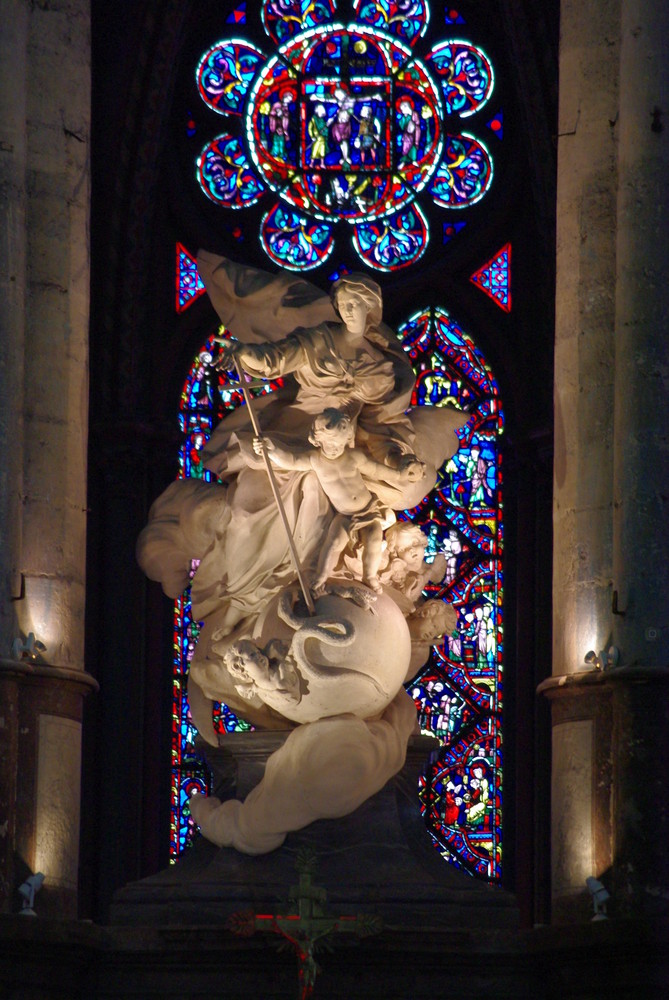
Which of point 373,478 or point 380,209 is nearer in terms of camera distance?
point 373,478

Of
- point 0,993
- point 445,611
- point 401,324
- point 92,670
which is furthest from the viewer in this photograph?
point 401,324

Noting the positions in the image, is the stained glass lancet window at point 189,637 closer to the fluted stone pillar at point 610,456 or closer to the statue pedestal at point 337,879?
the fluted stone pillar at point 610,456

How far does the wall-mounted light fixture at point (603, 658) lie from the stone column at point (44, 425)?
99.8 inches

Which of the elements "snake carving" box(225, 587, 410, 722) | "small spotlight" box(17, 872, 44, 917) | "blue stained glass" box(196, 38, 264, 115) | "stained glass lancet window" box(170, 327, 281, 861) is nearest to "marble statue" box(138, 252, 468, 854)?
"snake carving" box(225, 587, 410, 722)

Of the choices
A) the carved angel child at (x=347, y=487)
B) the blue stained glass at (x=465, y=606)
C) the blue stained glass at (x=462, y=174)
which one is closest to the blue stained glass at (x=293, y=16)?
the blue stained glass at (x=462, y=174)

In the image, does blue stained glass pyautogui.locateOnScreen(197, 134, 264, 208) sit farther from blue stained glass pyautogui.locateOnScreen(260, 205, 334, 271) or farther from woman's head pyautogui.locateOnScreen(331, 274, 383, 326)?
woman's head pyautogui.locateOnScreen(331, 274, 383, 326)

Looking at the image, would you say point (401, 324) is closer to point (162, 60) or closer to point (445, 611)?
point (162, 60)

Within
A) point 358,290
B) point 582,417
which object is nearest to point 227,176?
point 582,417

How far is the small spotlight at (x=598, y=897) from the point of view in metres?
13.3

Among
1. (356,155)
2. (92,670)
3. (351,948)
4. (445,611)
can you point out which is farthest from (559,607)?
(356,155)

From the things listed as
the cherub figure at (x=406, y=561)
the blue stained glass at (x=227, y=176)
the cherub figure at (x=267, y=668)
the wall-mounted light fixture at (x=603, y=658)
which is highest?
the blue stained glass at (x=227, y=176)

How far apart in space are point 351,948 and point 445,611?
194 cm

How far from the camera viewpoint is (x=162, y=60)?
20094 mm

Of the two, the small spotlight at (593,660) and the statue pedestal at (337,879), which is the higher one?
the small spotlight at (593,660)
